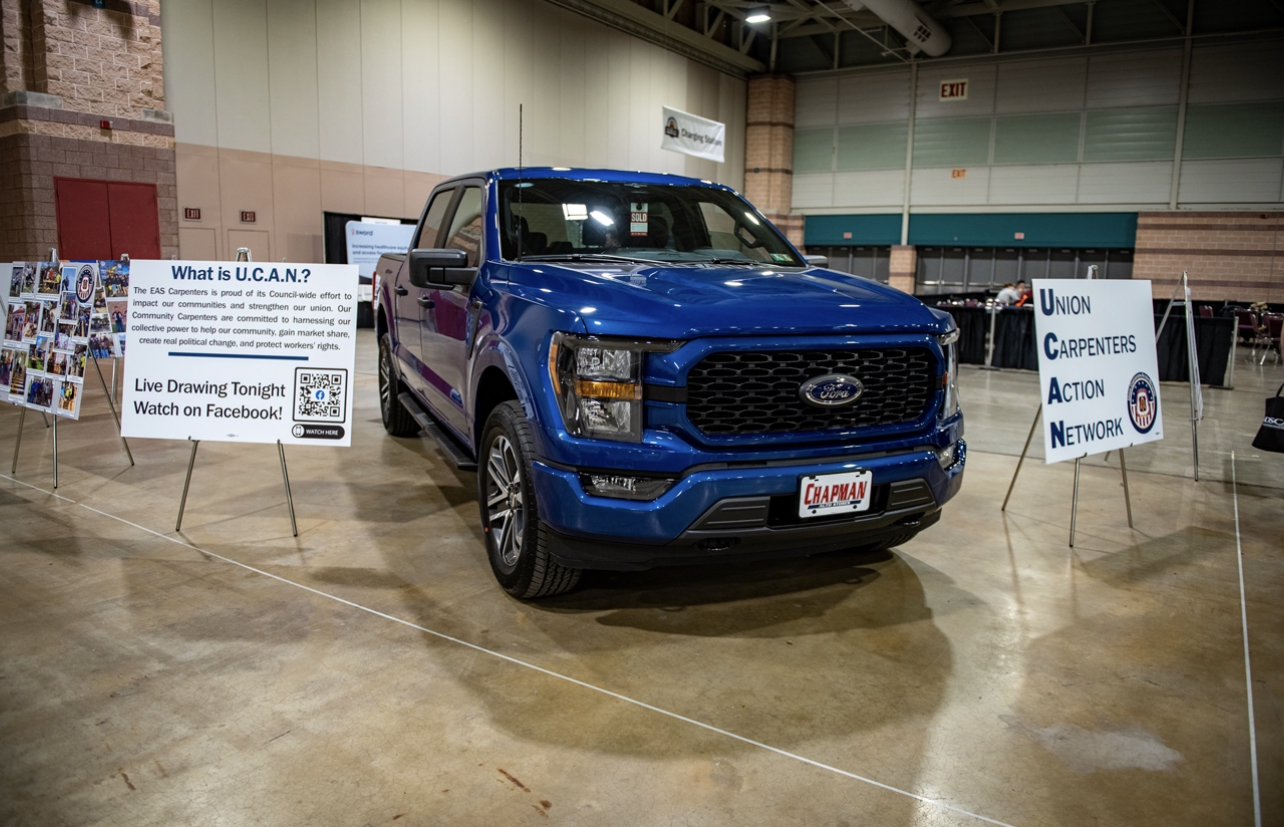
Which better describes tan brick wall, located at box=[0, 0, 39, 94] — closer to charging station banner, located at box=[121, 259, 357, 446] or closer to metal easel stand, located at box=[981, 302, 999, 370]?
charging station banner, located at box=[121, 259, 357, 446]

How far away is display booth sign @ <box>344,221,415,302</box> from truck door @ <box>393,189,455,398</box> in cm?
1047

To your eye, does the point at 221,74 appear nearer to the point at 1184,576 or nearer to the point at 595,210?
the point at 595,210

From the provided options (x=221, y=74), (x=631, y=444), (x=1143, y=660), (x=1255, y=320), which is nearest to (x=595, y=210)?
(x=631, y=444)

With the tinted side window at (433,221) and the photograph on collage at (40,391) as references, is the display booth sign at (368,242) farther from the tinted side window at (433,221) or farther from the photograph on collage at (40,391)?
the tinted side window at (433,221)

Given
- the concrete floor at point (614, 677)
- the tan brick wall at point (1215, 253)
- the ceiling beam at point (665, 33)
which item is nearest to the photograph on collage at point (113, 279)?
the concrete floor at point (614, 677)

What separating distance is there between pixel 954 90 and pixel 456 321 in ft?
72.4

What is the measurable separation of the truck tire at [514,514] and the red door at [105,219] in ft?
38.6

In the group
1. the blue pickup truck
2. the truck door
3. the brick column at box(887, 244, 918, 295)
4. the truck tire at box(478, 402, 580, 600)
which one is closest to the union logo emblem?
the blue pickup truck

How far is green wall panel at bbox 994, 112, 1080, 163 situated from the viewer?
20.8 meters

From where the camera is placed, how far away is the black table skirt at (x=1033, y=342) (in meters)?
11.2

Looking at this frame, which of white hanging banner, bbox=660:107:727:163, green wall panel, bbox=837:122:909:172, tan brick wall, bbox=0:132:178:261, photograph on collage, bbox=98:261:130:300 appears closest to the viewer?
photograph on collage, bbox=98:261:130:300

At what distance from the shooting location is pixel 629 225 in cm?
380

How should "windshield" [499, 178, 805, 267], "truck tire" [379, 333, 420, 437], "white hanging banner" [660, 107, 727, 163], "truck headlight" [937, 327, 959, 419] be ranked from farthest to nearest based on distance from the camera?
1. "white hanging banner" [660, 107, 727, 163]
2. "truck tire" [379, 333, 420, 437]
3. "windshield" [499, 178, 805, 267]
4. "truck headlight" [937, 327, 959, 419]

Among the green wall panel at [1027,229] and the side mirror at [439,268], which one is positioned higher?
the green wall panel at [1027,229]
